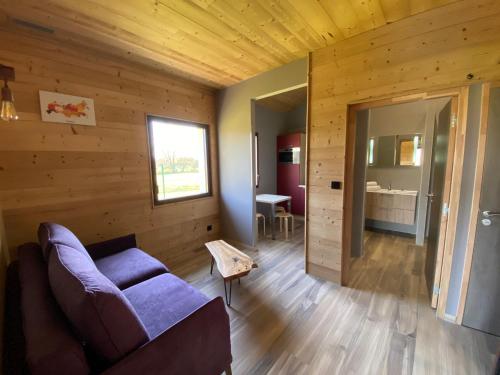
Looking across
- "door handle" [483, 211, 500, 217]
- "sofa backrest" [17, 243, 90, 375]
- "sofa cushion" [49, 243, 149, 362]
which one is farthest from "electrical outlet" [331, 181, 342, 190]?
"sofa backrest" [17, 243, 90, 375]

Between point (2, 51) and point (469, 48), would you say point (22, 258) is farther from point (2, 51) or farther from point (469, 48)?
point (469, 48)

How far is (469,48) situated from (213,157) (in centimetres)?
314

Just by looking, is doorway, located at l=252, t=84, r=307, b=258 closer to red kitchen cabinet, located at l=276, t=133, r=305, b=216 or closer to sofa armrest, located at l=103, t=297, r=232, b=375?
red kitchen cabinet, located at l=276, t=133, r=305, b=216

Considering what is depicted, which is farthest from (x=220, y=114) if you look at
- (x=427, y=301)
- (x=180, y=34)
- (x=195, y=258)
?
(x=427, y=301)

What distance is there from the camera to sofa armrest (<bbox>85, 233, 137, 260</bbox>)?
85.6 inches

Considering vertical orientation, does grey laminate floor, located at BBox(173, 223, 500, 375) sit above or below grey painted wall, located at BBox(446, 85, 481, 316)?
below

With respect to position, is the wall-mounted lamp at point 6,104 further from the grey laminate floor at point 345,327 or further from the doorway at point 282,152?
the doorway at point 282,152

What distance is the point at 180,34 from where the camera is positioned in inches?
79.1

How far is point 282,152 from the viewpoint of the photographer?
534 cm

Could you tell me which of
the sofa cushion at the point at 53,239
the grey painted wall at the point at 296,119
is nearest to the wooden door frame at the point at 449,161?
the sofa cushion at the point at 53,239

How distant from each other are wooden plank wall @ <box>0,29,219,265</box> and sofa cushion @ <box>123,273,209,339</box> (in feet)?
3.89

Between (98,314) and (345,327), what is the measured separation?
6.23ft

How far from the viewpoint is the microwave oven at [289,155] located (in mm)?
5068

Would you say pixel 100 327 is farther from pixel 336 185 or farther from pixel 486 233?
pixel 486 233
